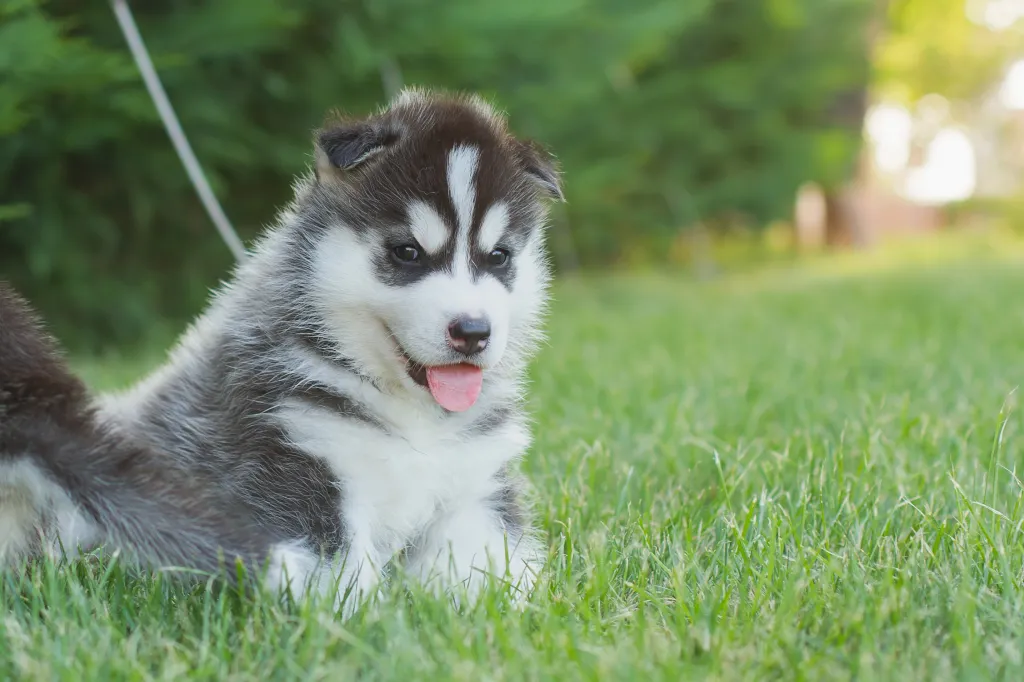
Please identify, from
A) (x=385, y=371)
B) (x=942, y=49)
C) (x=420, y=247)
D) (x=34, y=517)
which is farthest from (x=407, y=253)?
(x=942, y=49)

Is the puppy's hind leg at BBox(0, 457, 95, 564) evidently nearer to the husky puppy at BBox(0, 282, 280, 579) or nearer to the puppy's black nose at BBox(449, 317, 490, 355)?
the husky puppy at BBox(0, 282, 280, 579)

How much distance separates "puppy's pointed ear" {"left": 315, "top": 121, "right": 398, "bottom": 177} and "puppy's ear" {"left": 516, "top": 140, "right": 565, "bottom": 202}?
0.41 metres

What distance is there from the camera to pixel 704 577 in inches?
86.8

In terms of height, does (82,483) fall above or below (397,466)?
above

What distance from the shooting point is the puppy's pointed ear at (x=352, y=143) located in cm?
257

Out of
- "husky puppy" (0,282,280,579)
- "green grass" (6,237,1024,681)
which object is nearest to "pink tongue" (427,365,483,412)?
"green grass" (6,237,1024,681)

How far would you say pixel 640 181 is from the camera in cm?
1209

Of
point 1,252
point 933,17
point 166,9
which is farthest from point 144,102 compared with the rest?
point 933,17

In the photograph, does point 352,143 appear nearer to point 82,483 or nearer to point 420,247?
point 420,247

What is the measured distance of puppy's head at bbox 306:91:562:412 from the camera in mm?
2434

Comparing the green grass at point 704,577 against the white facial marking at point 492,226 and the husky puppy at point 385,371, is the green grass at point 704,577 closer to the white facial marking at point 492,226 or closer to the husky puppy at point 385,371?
the husky puppy at point 385,371

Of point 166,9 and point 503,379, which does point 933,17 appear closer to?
point 166,9

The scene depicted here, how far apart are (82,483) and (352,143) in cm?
108

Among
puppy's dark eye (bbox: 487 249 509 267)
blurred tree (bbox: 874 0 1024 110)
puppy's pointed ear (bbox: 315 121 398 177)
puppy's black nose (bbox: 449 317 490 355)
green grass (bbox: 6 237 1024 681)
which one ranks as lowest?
green grass (bbox: 6 237 1024 681)
